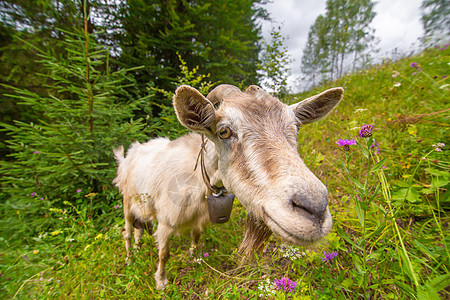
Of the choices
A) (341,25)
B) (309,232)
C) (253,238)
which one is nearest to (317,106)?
(309,232)

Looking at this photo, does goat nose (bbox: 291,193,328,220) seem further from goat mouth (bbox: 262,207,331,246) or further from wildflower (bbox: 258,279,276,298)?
wildflower (bbox: 258,279,276,298)

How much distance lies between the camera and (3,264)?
2.67 metres

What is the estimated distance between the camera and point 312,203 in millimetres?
1023

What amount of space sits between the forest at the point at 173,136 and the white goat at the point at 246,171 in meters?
0.31

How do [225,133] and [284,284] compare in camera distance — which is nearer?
[284,284]

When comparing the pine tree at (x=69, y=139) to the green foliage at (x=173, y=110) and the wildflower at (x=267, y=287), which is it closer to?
the green foliage at (x=173, y=110)

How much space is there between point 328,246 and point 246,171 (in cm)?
104

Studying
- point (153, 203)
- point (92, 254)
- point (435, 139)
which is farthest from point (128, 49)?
point (435, 139)

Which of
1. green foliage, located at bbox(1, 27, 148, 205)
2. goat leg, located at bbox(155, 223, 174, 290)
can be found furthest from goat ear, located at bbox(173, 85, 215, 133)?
green foliage, located at bbox(1, 27, 148, 205)

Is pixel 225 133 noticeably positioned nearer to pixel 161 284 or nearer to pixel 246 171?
pixel 246 171

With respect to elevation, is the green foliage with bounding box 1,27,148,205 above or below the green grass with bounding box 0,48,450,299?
above

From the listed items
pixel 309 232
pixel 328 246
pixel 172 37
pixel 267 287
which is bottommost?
pixel 267 287

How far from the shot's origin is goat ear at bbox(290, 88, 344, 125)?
1867 millimetres

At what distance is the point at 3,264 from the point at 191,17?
762cm
